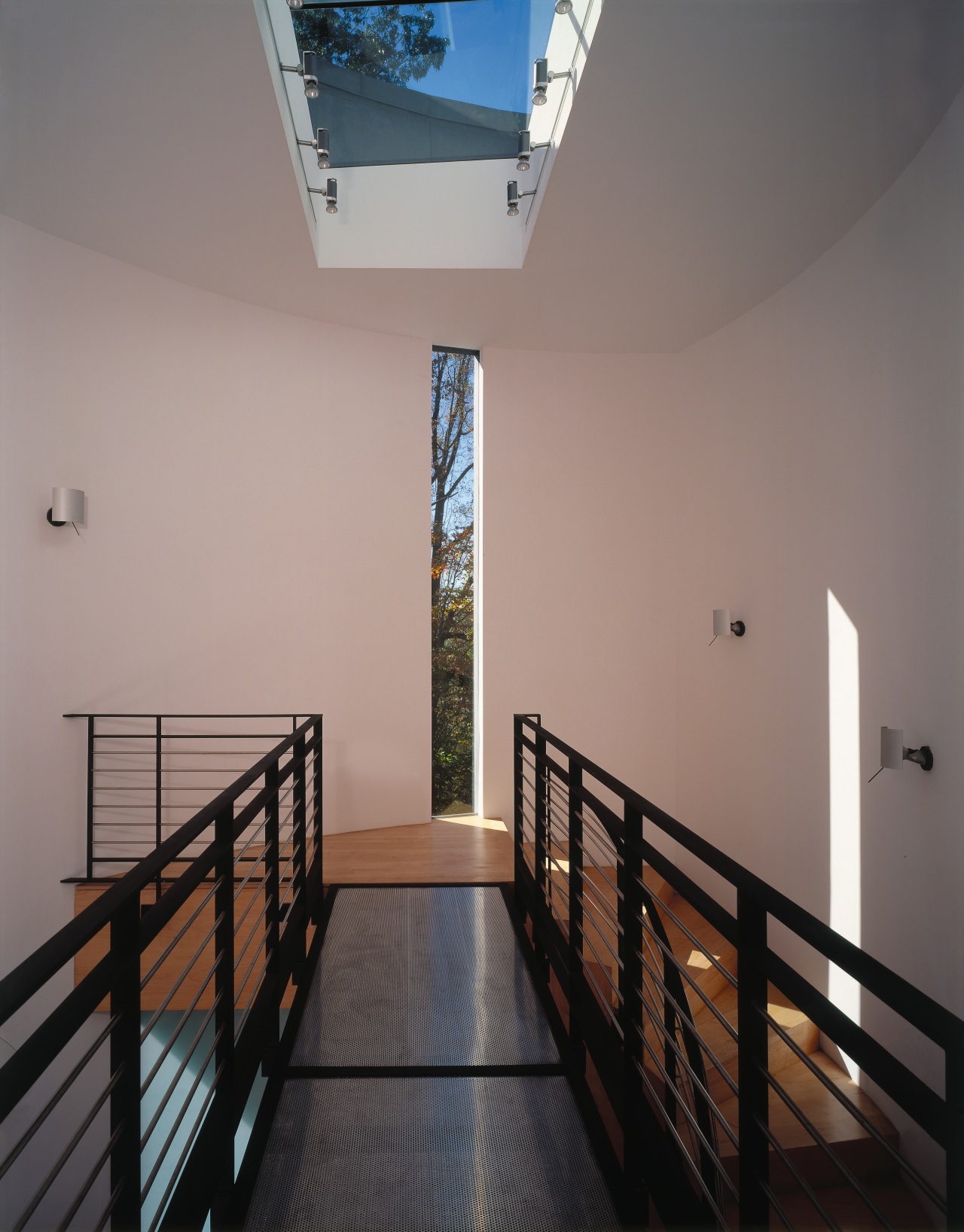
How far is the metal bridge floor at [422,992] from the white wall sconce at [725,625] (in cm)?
237

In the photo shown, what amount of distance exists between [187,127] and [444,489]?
3044mm

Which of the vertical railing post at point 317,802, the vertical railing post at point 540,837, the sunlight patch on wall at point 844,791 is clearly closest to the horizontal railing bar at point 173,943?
the vertical railing post at point 540,837

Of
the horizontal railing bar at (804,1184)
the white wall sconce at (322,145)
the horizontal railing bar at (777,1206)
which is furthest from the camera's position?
the white wall sconce at (322,145)

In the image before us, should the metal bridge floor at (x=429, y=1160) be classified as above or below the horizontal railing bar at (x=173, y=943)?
below

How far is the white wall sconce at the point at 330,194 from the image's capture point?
4.22 meters

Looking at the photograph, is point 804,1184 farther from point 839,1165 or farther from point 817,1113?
point 817,1113

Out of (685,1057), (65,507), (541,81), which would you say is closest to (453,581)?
(65,507)

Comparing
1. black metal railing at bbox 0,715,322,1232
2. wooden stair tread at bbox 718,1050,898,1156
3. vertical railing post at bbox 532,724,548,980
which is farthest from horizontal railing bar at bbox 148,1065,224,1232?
wooden stair tread at bbox 718,1050,898,1156

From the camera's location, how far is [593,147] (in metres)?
3.40

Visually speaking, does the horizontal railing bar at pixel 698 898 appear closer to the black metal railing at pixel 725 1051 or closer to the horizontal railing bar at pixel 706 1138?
the black metal railing at pixel 725 1051

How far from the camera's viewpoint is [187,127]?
3.36 meters

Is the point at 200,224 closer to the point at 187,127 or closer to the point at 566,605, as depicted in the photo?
the point at 187,127

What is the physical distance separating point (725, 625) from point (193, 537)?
358 cm

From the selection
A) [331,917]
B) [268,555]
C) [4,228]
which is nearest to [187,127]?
[4,228]
